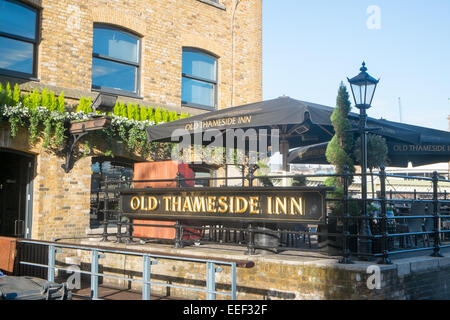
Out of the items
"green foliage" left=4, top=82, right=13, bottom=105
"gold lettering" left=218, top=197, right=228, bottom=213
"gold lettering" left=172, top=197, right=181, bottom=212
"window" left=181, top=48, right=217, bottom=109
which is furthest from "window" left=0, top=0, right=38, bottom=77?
"gold lettering" left=218, top=197, right=228, bottom=213

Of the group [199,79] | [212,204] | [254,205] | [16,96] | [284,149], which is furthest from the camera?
[199,79]

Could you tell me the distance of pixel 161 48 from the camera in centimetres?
1220

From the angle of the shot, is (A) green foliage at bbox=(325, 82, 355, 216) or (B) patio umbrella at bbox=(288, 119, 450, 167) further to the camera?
(B) patio umbrella at bbox=(288, 119, 450, 167)

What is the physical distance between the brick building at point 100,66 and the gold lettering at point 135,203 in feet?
7.20

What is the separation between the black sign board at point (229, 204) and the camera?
20.8 ft

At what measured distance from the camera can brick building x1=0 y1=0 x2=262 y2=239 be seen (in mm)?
9906

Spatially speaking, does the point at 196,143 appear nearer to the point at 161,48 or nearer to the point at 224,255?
the point at 161,48

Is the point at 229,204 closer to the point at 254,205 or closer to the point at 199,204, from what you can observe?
the point at 254,205

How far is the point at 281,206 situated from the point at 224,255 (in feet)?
3.77

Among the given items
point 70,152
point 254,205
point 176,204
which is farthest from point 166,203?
point 70,152

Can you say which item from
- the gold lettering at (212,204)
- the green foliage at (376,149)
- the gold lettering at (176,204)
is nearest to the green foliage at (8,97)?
the gold lettering at (176,204)

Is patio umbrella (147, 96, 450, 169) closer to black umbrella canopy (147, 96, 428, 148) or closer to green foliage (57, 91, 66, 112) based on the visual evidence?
black umbrella canopy (147, 96, 428, 148)

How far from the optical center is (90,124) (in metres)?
9.41

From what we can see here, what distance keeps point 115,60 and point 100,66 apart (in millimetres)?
454
